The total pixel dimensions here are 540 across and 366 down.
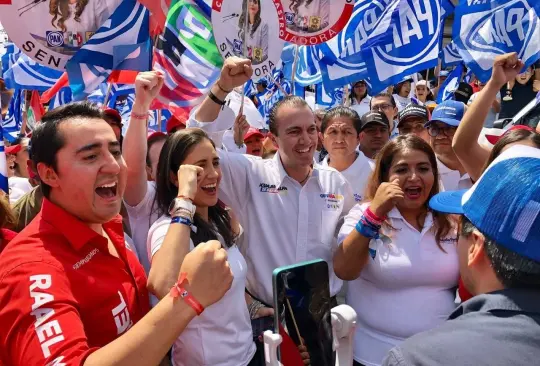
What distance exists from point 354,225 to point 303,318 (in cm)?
123

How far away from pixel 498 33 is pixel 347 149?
6.01 ft

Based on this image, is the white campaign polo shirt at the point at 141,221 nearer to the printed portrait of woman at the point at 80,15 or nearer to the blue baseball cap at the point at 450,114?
the printed portrait of woman at the point at 80,15

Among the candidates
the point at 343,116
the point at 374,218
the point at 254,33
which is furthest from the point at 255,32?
the point at 374,218

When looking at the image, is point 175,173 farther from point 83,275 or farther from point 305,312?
point 305,312

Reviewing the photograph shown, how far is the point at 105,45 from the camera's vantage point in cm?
376

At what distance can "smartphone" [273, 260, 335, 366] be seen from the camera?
5.55ft

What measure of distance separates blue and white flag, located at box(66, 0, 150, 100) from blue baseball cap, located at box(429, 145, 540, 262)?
3091 mm

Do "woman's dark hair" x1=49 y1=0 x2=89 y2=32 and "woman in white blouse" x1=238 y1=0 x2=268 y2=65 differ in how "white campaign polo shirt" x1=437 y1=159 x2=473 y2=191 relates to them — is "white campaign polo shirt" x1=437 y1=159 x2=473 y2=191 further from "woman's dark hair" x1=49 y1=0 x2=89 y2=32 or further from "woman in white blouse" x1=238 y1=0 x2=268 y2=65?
"woman's dark hair" x1=49 y1=0 x2=89 y2=32

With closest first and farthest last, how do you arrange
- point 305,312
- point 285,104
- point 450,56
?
point 305,312 < point 285,104 < point 450,56

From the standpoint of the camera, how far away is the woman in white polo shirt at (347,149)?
4301mm

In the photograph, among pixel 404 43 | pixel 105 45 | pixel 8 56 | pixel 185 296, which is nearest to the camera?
pixel 185 296

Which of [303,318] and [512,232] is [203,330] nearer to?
[303,318]

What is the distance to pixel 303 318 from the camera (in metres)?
1.73

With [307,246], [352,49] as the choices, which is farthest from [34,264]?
[352,49]
